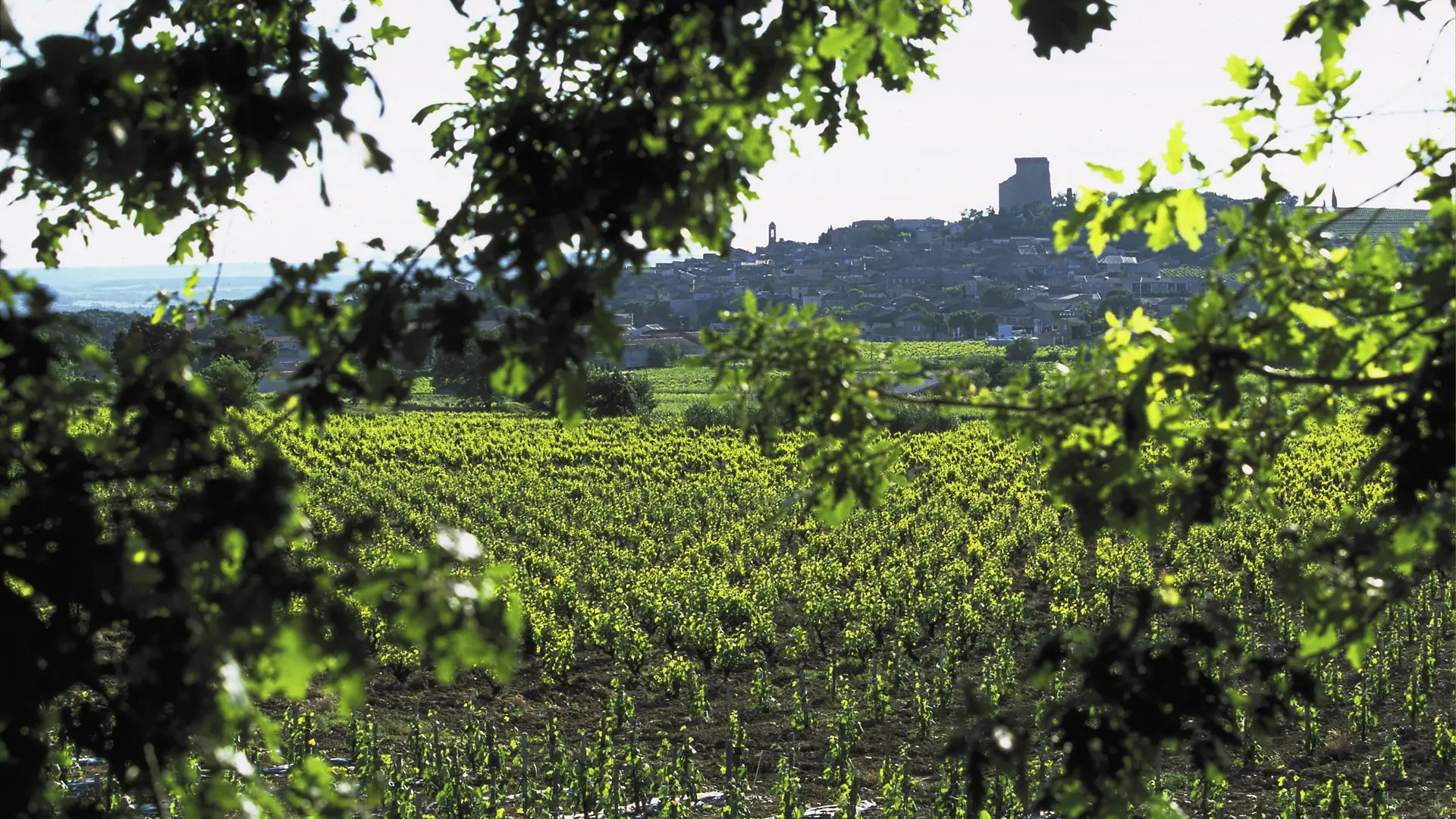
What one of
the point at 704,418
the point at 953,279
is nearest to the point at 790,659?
the point at 704,418

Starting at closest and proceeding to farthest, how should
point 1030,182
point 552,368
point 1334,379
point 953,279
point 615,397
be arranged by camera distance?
point 552,368
point 1334,379
point 615,397
point 953,279
point 1030,182

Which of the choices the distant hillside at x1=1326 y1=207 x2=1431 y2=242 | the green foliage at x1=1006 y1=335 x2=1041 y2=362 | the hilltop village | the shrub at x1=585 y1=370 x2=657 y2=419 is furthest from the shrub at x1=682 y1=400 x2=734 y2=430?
the hilltop village

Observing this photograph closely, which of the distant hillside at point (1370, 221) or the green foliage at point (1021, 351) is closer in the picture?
the distant hillside at point (1370, 221)

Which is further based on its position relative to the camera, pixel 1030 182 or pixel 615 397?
pixel 1030 182

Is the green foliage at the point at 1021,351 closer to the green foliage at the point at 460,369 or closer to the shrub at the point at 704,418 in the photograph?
the shrub at the point at 704,418

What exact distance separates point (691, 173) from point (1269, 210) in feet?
5.08

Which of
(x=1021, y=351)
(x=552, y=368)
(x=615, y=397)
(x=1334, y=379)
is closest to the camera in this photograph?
(x=552, y=368)

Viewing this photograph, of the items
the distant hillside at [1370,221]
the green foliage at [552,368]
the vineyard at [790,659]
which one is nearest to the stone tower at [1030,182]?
the distant hillside at [1370,221]

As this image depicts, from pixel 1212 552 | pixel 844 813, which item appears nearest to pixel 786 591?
pixel 1212 552

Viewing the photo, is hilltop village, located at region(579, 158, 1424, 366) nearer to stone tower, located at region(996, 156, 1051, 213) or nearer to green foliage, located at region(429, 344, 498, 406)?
stone tower, located at region(996, 156, 1051, 213)

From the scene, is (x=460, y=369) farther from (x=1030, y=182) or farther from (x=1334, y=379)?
(x=1030, y=182)

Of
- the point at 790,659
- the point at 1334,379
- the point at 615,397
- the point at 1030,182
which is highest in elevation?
the point at 1030,182

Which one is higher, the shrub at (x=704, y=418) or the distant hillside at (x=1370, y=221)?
the distant hillside at (x=1370, y=221)

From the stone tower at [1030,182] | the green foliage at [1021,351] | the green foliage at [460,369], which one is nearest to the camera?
the green foliage at [460,369]
